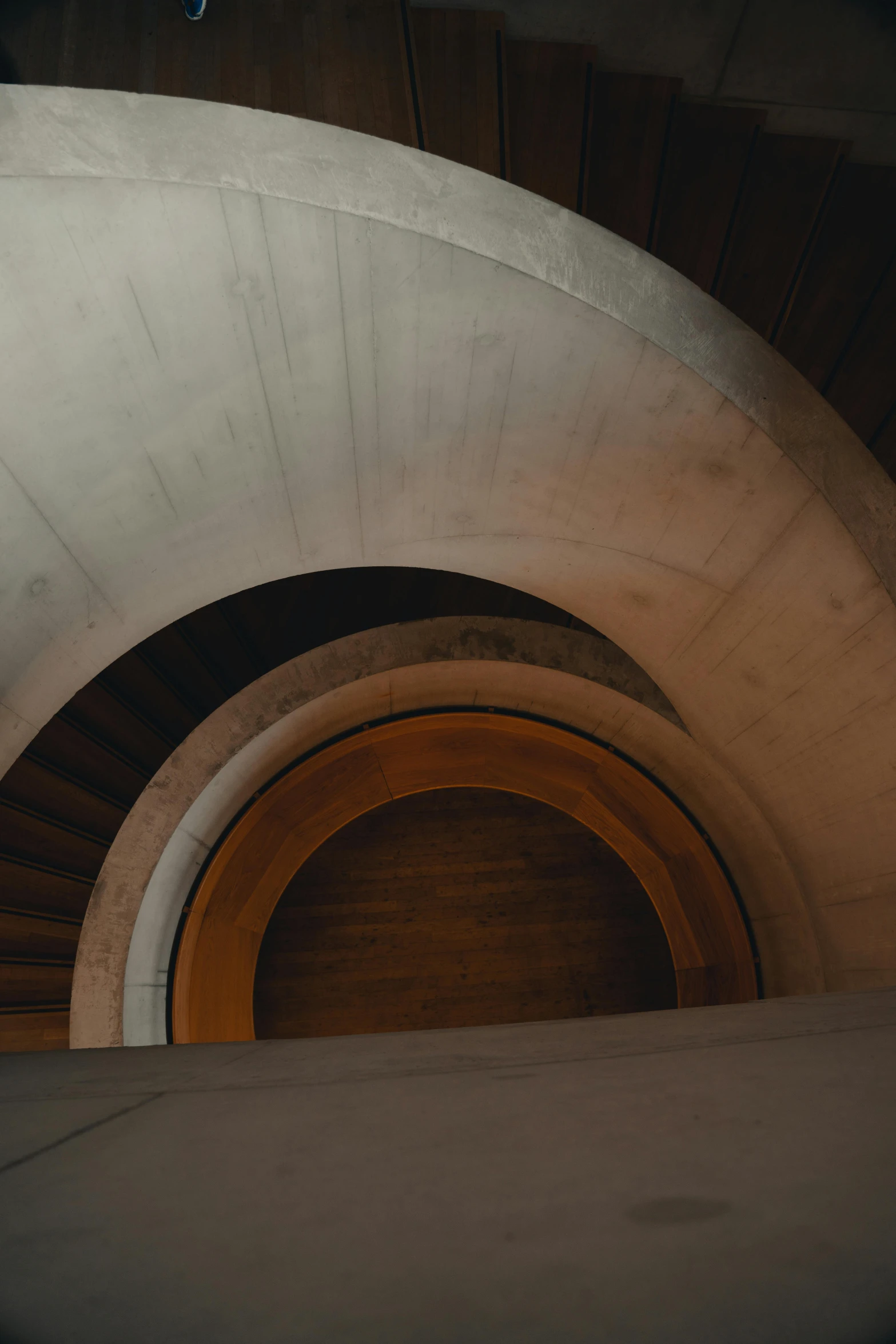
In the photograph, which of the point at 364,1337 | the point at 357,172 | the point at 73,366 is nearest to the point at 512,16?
the point at 357,172

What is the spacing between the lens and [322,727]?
652 cm

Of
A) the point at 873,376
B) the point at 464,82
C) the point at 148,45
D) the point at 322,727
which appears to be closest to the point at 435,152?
the point at 464,82

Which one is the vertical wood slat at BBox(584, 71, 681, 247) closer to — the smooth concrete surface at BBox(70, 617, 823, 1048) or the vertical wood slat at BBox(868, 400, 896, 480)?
the vertical wood slat at BBox(868, 400, 896, 480)

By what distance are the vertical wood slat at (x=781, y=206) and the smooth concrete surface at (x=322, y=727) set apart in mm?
2636

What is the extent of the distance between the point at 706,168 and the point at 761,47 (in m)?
0.67

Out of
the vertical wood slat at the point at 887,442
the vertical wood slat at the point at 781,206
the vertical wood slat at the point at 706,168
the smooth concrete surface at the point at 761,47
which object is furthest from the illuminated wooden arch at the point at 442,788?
the smooth concrete surface at the point at 761,47

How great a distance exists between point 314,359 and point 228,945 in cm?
589

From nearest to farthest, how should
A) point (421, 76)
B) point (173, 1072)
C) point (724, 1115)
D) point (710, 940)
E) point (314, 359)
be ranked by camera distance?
point (724, 1115), point (173, 1072), point (314, 359), point (421, 76), point (710, 940)

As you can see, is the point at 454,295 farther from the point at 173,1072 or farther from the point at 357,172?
the point at 173,1072

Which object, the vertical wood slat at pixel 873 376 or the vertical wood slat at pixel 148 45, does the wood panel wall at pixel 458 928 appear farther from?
the vertical wood slat at pixel 148 45

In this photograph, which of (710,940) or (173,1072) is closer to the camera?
(173,1072)

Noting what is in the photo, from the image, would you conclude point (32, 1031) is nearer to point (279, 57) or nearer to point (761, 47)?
point (279, 57)

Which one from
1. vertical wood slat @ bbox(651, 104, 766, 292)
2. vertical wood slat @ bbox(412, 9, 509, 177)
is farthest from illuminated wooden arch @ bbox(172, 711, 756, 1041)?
vertical wood slat @ bbox(412, 9, 509, 177)

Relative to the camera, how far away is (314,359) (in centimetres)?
314
